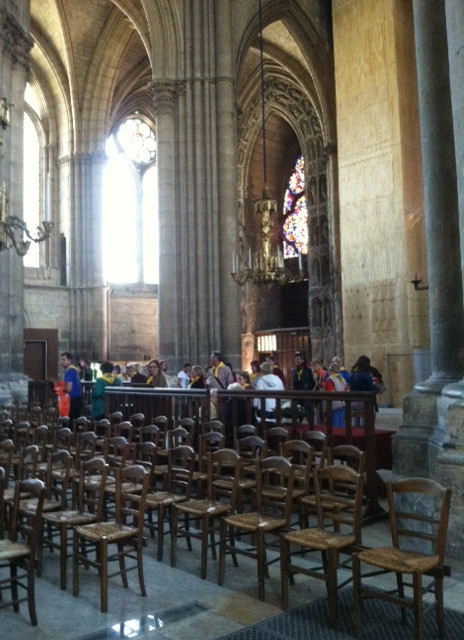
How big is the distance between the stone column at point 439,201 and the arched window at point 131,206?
20.9 metres

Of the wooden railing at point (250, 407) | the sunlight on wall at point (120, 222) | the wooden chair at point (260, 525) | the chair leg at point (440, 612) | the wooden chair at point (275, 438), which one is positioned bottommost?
the chair leg at point (440, 612)

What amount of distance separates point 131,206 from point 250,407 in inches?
836

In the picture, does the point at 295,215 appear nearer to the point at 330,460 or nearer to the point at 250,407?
the point at 250,407

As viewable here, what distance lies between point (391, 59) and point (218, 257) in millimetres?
6438

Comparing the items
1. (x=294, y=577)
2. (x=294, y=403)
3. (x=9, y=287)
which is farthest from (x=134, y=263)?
(x=294, y=577)

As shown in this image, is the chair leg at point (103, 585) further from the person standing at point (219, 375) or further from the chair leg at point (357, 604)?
the person standing at point (219, 375)

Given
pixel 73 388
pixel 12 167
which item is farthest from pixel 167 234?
pixel 73 388

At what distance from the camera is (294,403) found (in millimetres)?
6660

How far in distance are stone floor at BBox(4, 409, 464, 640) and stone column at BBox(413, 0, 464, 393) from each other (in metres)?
2.28

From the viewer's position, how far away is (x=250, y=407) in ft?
25.8

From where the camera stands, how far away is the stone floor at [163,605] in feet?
12.0

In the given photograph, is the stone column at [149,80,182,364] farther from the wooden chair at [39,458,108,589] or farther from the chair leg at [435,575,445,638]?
the chair leg at [435,575,445,638]

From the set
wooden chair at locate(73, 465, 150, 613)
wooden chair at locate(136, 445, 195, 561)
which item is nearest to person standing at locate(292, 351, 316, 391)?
wooden chair at locate(136, 445, 195, 561)

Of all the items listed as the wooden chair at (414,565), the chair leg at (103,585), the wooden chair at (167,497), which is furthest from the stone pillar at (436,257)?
the chair leg at (103,585)
